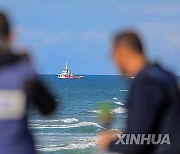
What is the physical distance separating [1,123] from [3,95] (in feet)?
0.48

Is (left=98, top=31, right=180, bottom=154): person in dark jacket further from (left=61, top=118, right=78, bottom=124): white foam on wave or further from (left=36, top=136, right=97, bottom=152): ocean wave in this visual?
(left=61, top=118, right=78, bottom=124): white foam on wave

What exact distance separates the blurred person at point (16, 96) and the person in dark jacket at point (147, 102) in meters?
0.44

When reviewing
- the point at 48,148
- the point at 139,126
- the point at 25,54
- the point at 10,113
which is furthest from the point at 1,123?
the point at 48,148

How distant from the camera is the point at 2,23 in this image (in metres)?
3.72

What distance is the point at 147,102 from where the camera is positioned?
375 cm

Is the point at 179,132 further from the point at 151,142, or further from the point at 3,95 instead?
the point at 3,95

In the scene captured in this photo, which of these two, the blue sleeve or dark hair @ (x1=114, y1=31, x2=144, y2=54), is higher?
dark hair @ (x1=114, y1=31, x2=144, y2=54)

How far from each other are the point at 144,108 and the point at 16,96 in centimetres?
67

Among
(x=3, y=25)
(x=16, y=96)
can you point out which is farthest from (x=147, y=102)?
(x=3, y=25)

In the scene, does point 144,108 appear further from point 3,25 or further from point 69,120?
point 69,120

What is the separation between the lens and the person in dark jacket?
376 centimetres
